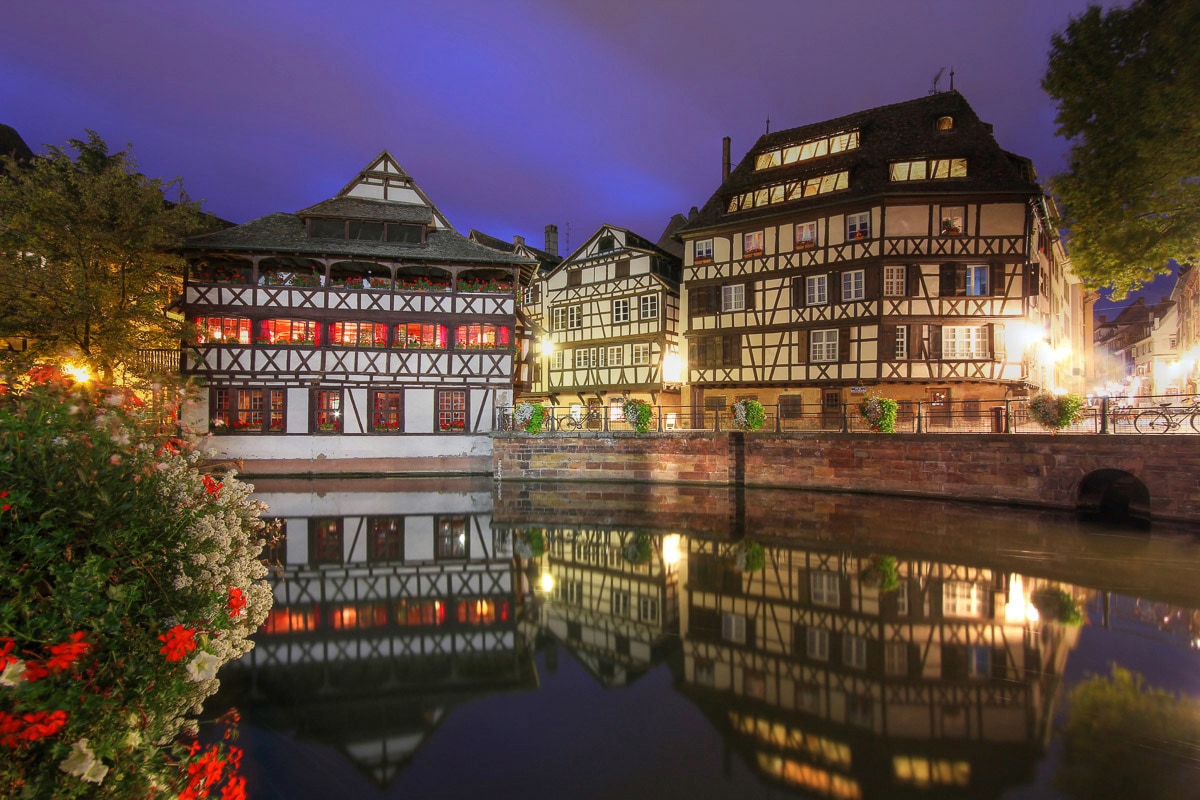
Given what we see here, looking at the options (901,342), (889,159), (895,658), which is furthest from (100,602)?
(889,159)

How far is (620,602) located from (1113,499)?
17572 millimetres

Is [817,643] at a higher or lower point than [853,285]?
lower

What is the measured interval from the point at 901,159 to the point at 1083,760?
83.9 ft

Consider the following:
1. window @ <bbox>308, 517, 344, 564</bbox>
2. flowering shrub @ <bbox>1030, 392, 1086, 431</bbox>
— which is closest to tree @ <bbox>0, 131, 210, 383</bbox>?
window @ <bbox>308, 517, 344, 564</bbox>

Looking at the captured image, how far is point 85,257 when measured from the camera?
809 inches

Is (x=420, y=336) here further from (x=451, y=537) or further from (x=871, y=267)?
(x=871, y=267)

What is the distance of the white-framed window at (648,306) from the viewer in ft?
99.0

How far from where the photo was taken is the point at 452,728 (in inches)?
209

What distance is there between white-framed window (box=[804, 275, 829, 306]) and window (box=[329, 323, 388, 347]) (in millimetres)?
18824

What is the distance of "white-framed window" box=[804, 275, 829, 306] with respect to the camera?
85.4 ft

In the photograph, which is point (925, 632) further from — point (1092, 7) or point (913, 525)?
point (1092, 7)

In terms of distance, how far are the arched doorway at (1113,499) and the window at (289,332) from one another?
27223 millimetres

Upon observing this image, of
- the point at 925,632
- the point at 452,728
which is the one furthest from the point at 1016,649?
the point at 452,728

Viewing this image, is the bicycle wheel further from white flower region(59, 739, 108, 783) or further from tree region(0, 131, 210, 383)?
tree region(0, 131, 210, 383)
